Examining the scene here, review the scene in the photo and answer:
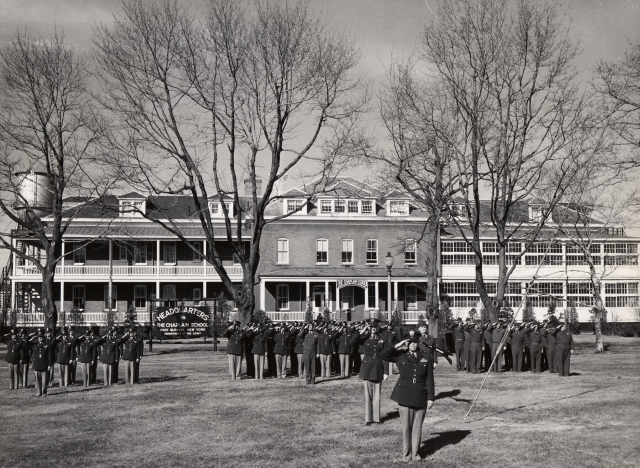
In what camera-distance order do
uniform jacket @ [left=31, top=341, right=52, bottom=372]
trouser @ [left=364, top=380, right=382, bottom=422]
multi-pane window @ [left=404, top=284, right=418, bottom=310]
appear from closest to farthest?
trouser @ [left=364, top=380, right=382, bottom=422] < uniform jacket @ [left=31, top=341, right=52, bottom=372] < multi-pane window @ [left=404, top=284, right=418, bottom=310]

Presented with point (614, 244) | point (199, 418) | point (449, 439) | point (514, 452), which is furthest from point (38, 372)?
point (614, 244)

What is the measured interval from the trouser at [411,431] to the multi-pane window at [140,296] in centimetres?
4197

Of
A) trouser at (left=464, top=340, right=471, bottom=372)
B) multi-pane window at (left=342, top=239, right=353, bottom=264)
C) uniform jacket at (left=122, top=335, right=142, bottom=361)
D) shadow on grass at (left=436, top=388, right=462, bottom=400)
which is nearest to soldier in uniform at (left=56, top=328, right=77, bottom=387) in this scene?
uniform jacket at (left=122, top=335, right=142, bottom=361)

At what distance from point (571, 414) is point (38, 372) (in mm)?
12422

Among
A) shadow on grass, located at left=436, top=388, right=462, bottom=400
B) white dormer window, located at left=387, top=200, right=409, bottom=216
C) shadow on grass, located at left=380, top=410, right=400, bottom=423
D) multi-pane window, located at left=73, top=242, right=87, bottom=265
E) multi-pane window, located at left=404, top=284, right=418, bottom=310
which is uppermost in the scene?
white dormer window, located at left=387, top=200, right=409, bottom=216

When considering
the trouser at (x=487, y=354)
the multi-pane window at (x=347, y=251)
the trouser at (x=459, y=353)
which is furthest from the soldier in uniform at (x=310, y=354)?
the multi-pane window at (x=347, y=251)

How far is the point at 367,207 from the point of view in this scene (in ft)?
169

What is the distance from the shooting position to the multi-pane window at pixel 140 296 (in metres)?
50.2

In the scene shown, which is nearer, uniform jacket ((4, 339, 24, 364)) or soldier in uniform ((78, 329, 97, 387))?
uniform jacket ((4, 339, 24, 364))

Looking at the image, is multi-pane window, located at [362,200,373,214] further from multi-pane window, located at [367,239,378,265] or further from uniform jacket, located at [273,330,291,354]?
uniform jacket, located at [273,330,291,354]

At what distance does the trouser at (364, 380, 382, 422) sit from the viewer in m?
12.8

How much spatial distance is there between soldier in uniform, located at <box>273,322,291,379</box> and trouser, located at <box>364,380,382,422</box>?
7.67 meters

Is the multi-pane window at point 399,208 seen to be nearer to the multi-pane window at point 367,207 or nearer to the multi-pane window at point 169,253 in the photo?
the multi-pane window at point 367,207

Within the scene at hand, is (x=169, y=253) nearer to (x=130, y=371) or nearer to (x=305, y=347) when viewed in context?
(x=130, y=371)
